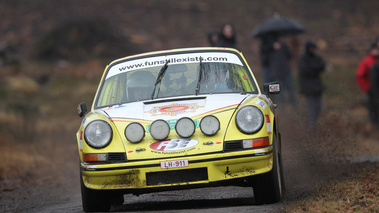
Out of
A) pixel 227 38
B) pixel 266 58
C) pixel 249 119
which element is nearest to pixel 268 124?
pixel 249 119

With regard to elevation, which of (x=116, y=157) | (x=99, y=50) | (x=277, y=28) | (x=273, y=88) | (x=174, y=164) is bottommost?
(x=174, y=164)

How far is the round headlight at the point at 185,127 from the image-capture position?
21.9ft

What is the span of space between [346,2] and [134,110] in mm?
33252

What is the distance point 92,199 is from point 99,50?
922 inches

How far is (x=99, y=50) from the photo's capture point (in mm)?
30141

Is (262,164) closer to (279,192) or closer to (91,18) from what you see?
(279,192)

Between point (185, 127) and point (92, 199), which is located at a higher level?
point (185, 127)

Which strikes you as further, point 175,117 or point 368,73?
point 368,73

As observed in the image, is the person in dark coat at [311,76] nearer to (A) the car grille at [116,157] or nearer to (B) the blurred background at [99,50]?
(B) the blurred background at [99,50]

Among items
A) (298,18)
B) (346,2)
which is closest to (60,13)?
(298,18)

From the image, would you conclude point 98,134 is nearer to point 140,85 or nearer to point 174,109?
point 174,109

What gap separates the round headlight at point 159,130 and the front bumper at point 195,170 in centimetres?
25

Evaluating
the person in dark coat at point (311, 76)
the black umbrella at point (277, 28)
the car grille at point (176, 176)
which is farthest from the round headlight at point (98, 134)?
the black umbrella at point (277, 28)

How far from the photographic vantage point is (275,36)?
1775 centimetres
